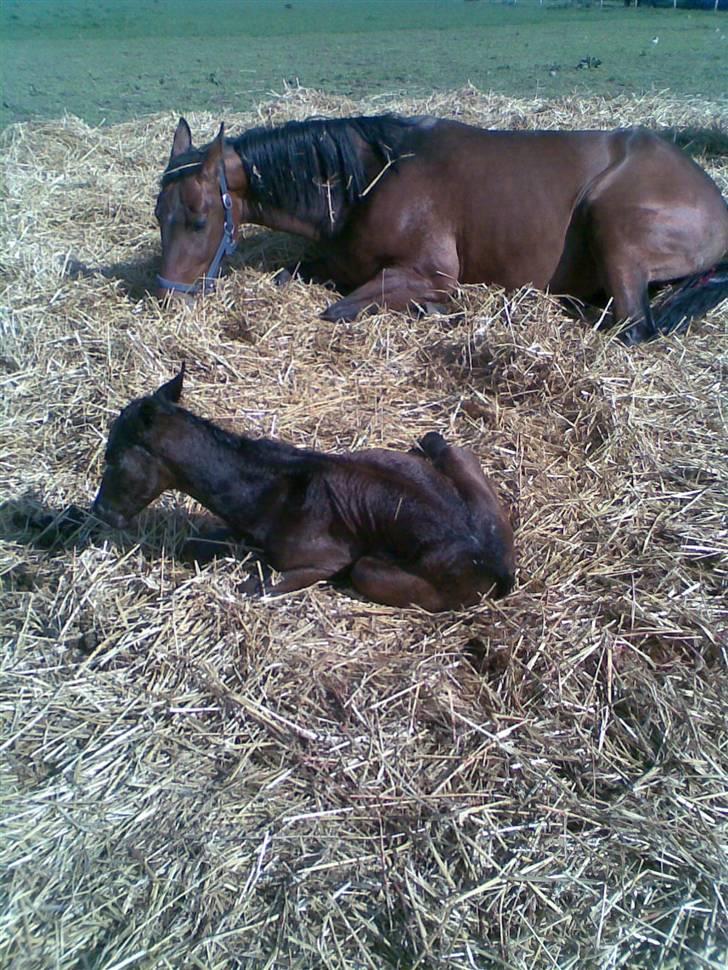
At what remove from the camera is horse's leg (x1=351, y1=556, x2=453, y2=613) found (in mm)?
3045

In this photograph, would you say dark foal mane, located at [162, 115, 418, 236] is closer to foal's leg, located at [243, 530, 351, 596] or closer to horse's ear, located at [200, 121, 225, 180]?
horse's ear, located at [200, 121, 225, 180]

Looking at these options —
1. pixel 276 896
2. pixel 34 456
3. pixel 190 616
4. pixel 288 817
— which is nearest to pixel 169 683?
pixel 190 616

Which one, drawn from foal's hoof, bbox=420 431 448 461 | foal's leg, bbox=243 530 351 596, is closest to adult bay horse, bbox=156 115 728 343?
foal's hoof, bbox=420 431 448 461

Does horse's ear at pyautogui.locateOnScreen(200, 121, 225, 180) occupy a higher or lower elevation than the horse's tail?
higher

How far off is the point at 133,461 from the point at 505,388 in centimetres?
206

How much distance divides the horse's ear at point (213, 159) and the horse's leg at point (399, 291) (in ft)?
3.62

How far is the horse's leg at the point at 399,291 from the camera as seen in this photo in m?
5.11

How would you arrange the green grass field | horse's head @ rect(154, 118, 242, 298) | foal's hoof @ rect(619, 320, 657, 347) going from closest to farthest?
foal's hoof @ rect(619, 320, 657, 347), horse's head @ rect(154, 118, 242, 298), the green grass field

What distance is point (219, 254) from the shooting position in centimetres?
508

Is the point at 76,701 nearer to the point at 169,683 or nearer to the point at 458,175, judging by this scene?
the point at 169,683

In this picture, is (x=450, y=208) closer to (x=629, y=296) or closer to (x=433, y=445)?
(x=629, y=296)

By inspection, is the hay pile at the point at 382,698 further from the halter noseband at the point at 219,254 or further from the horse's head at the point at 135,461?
the halter noseband at the point at 219,254

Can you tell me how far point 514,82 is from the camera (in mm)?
12016

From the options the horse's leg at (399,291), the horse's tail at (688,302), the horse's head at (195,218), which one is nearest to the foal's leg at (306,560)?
the horse's leg at (399,291)
